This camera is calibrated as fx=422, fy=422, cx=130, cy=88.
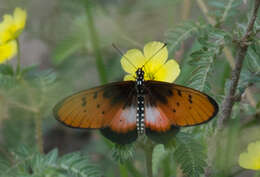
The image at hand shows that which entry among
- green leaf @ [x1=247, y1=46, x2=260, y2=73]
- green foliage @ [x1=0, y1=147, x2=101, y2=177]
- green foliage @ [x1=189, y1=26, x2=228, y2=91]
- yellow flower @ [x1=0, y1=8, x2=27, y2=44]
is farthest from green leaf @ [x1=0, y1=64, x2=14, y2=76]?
green leaf @ [x1=247, y1=46, x2=260, y2=73]

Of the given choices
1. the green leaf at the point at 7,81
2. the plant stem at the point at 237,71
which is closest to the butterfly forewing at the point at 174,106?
the plant stem at the point at 237,71

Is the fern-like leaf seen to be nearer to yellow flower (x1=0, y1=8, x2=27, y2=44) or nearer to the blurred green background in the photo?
the blurred green background

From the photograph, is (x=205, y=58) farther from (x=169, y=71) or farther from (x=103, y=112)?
(x=103, y=112)

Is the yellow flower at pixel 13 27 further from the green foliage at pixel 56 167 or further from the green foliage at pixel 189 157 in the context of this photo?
the green foliage at pixel 189 157

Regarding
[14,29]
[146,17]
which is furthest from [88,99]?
[146,17]

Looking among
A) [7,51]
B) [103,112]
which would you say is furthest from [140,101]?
[7,51]

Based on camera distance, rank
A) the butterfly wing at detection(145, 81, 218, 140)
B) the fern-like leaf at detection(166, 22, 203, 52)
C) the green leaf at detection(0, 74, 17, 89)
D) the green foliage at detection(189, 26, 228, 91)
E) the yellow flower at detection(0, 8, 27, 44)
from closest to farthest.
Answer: the butterfly wing at detection(145, 81, 218, 140) < the green foliage at detection(189, 26, 228, 91) < the fern-like leaf at detection(166, 22, 203, 52) < the green leaf at detection(0, 74, 17, 89) < the yellow flower at detection(0, 8, 27, 44)
